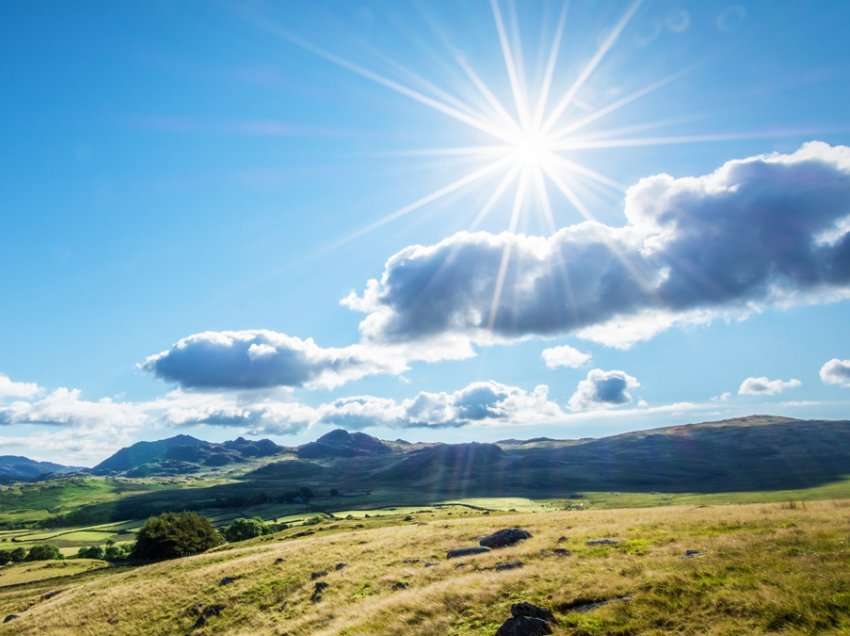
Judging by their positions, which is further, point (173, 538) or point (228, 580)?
point (173, 538)

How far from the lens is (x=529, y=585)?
2502 cm

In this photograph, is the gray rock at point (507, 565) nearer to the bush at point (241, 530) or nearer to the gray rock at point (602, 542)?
the gray rock at point (602, 542)

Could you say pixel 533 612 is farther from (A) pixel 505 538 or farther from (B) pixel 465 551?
(A) pixel 505 538

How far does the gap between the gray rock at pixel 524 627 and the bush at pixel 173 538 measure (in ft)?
259

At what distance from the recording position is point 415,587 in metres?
30.8

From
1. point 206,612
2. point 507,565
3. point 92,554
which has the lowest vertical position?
point 92,554

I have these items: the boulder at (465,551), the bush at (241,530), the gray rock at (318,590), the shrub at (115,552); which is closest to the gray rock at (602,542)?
the boulder at (465,551)

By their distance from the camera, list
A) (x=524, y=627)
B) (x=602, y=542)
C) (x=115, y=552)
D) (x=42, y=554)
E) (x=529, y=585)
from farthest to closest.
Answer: (x=115, y=552), (x=42, y=554), (x=602, y=542), (x=529, y=585), (x=524, y=627)

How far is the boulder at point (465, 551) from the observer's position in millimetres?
37000

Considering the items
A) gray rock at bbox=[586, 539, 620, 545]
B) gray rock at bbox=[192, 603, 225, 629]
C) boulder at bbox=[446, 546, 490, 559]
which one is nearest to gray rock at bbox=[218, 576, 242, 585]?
gray rock at bbox=[192, 603, 225, 629]

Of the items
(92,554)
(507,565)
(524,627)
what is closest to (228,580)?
(507,565)

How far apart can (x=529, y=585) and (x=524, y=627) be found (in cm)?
597

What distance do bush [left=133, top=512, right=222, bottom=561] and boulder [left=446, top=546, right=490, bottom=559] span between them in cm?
6290

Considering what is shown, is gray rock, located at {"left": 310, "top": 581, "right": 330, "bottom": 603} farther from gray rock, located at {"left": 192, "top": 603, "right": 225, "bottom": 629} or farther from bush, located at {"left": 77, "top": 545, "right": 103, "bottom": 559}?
bush, located at {"left": 77, "top": 545, "right": 103, "bottom": 559}
